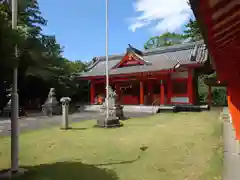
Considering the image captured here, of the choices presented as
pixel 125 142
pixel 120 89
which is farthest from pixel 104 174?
pixel 120 89

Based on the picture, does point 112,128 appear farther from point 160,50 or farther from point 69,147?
point 160,50

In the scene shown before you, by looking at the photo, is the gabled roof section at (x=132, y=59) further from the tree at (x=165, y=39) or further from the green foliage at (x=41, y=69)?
the tree at (x=165, y=39)

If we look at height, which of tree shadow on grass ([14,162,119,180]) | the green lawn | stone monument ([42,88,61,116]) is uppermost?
stone monument ([42,88,61,116])

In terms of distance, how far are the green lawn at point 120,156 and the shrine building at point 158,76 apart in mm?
10724

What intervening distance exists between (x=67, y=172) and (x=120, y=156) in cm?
145

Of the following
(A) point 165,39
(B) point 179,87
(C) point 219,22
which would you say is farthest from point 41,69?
(A) point 165,39

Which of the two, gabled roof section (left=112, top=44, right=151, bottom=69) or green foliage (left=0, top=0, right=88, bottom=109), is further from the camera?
gabled roof section (left=112, top=44, right=151, bottom=69)

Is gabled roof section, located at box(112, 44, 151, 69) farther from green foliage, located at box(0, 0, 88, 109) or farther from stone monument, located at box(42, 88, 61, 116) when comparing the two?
stone monument, located at box(42, 88, 61, 116)

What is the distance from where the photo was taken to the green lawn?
438 centimetres

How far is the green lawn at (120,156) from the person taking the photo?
438cm

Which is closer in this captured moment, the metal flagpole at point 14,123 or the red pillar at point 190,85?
the metal flagpole at point 14,123

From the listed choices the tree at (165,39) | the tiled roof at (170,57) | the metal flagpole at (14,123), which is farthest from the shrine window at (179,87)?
the tree at (165,39)

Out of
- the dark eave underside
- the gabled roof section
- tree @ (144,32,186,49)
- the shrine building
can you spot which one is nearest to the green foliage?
the shrine building

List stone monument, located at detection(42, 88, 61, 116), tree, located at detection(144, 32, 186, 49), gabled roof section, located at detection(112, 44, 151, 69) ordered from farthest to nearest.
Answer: tree, located at detection(144, 32, 186, 49)
gabled roof section, located at detection(112, 44, 151, 69)
stone monument, located at detection(42, 88, 61, 116)
